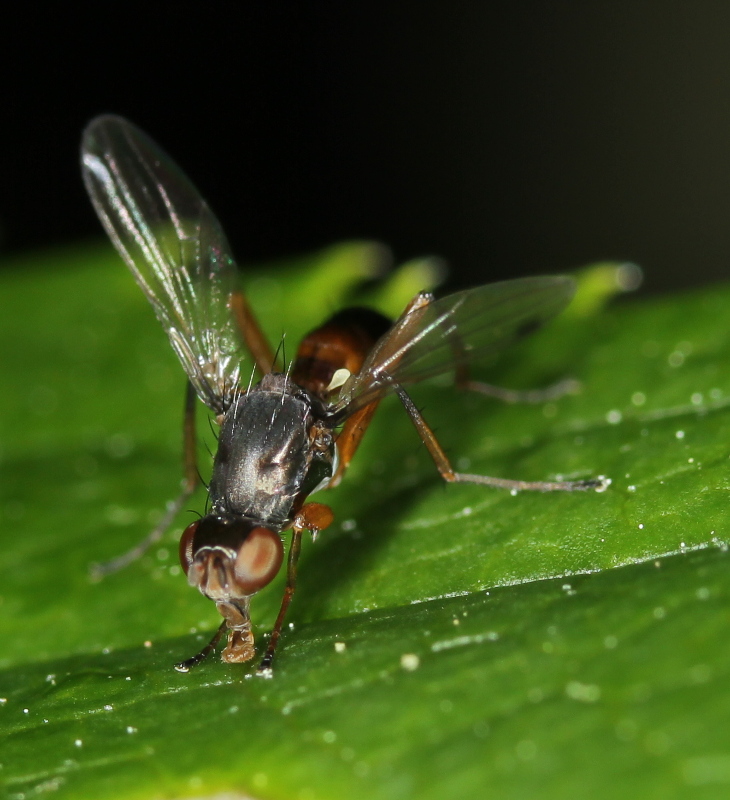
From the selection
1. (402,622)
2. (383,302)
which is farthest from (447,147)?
(402,622)

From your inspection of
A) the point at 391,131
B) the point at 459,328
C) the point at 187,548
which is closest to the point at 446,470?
the point at 459,328

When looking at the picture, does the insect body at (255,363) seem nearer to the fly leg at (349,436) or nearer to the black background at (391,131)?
the fly leg at (349,436)

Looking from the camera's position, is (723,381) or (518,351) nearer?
(723,381)

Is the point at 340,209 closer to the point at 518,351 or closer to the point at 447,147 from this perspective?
the point at 447,147

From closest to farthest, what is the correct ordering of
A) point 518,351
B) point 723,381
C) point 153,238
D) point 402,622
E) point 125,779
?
point 125,779
point 402,622
point 723,381
point 153,238
point 518,351

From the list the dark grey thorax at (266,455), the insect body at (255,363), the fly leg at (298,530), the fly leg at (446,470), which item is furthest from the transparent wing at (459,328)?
the fly leg at (298,530)

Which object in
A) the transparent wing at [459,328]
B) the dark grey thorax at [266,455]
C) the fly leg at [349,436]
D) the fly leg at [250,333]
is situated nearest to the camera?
the dark grey thorax at [266,455]
